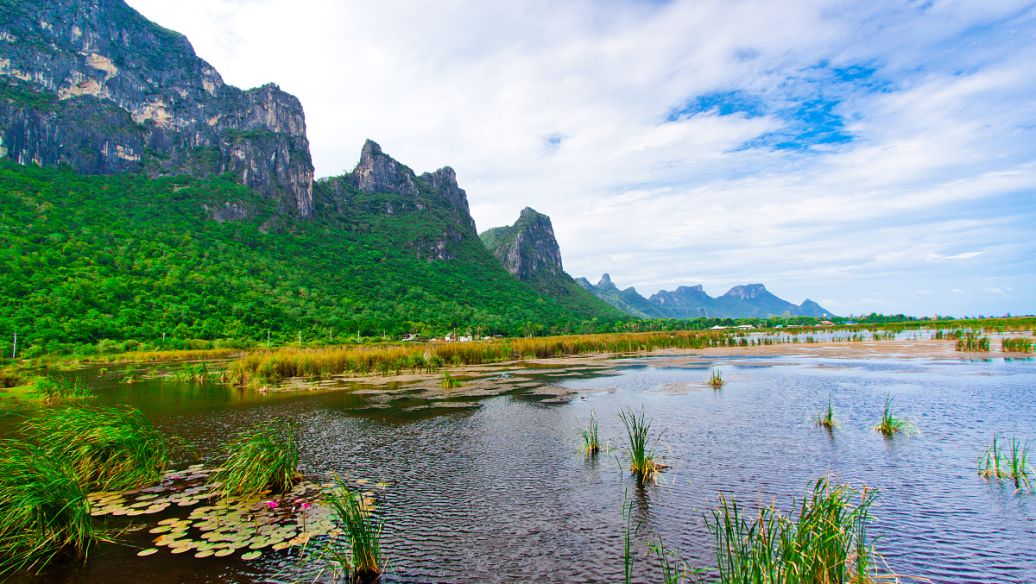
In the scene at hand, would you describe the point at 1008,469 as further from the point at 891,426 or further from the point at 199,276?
the point at 199,276

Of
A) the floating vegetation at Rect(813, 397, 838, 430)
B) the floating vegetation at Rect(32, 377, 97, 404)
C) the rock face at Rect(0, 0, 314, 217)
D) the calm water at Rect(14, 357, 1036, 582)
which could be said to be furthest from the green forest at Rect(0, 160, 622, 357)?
the floating vegetation at Rect(813, 397, 838, 430)

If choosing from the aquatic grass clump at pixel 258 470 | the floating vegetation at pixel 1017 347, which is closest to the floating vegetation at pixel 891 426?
the aquatic grass clump at pixel 258 470

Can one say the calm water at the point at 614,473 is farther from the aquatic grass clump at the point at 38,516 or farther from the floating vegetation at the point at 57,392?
the floating vegetation at the point at 57,392

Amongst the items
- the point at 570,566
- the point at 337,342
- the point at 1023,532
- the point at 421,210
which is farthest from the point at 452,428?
the point at 421,210

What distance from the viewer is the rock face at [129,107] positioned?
96.2 meters

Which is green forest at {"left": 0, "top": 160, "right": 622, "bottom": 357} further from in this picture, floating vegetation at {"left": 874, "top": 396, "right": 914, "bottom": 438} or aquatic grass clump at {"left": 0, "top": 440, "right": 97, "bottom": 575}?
floating vegetation at {"left": 874, "top": 396, "right": 914, "bottom": 438}

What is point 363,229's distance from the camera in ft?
452

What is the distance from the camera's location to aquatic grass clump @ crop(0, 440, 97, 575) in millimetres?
6465

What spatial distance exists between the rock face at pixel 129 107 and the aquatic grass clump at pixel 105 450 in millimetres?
117696

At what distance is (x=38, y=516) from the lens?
262 inches

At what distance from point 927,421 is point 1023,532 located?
8.17 meters

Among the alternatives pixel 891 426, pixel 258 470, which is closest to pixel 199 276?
pixel 258 470

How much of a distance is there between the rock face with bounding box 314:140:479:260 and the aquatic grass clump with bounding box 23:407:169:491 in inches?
5047

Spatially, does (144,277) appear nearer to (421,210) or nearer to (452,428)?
(452,428)
